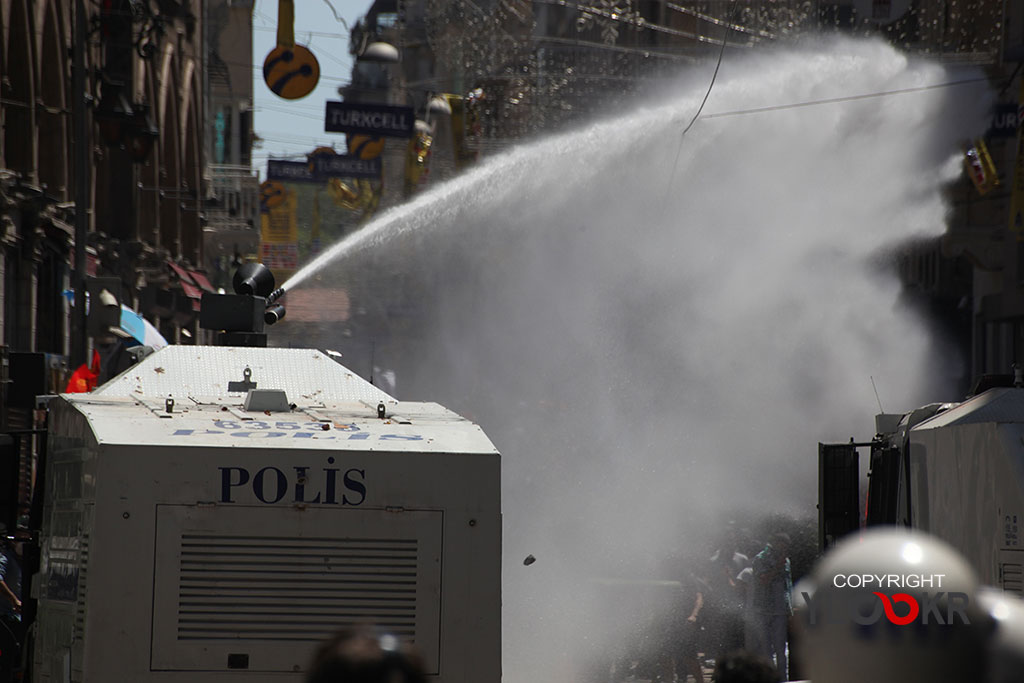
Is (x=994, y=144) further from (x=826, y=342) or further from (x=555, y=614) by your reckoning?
(x=555, y=614)

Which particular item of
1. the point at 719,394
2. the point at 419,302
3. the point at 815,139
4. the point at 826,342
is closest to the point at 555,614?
the point at 719,394

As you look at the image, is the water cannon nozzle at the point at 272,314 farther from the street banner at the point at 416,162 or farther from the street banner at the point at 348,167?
the street banner at the point at 416,162

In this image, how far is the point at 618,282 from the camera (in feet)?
81.2

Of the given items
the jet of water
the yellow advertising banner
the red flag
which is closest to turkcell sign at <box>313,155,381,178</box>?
the jet of water

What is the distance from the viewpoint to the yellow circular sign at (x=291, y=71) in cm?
2609

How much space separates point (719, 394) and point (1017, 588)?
1417 centimetres

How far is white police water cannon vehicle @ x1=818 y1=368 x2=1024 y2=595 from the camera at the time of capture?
25.6 feet

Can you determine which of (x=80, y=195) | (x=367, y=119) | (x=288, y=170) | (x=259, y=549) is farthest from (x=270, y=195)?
(x=259, y=549)

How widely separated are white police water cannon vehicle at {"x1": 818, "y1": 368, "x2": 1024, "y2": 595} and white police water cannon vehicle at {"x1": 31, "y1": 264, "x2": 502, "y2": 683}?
9.19 feet

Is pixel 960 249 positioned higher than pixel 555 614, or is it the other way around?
pixel 960 249

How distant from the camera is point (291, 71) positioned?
2620 cm

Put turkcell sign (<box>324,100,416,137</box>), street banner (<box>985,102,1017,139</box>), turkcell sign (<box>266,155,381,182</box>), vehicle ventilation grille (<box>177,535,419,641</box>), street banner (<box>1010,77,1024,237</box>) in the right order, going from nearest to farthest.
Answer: vehicle ventilation grille (<box>177,535,419,641</box>) < street banner (<box>1010,77,1024,237</box>) < street banner (<box>985,102,1017,139</box>) < turkcell sign (<box>324,100,416,137</box>) < turkcell sign (<box>266,155,381,182</box>)

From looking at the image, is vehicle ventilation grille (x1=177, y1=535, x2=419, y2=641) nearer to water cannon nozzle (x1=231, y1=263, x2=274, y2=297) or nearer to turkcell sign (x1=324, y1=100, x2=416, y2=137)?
water cannon nozzle (x1=231, y1=263, x2=274, y2=297)

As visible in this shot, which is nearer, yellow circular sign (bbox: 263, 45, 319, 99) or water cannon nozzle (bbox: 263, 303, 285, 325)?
water cannon nozzle (bbox: 263, 303, 285, 325)
